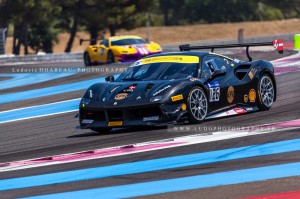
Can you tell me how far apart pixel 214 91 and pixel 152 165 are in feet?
12.1

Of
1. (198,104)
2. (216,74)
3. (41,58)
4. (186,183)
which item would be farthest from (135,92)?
(41,58)

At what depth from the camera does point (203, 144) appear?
960 cm

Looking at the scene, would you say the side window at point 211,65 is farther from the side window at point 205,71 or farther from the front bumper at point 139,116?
the front bumper at point 139,116

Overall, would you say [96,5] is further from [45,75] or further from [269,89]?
[269,89]

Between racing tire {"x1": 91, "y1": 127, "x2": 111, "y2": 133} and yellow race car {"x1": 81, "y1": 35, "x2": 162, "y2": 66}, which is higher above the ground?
racing tire {"x1": 91, "y1": 127, "x2": 111, "y2": 133}

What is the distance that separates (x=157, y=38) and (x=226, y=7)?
49.9 feet

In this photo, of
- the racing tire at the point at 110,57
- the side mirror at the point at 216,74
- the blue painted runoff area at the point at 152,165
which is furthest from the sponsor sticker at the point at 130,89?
the racing tire at the point at 110,57

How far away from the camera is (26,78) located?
984 inches

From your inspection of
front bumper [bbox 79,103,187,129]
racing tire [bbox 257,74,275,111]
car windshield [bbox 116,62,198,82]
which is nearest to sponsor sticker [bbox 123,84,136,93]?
front bumper [bbox 79,103,187,129]

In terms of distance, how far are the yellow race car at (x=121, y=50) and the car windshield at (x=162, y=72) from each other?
1588 centimetres

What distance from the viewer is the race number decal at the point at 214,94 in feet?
39.1

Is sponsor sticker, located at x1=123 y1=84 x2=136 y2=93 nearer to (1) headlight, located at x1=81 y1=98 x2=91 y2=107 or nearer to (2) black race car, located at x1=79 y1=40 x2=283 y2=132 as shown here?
(2) black race car, located at x1=79 y1=40 x2=283 y2=132

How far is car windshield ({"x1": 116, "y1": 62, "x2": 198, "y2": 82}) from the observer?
1198 cm

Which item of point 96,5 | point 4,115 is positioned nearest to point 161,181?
point 4,115
